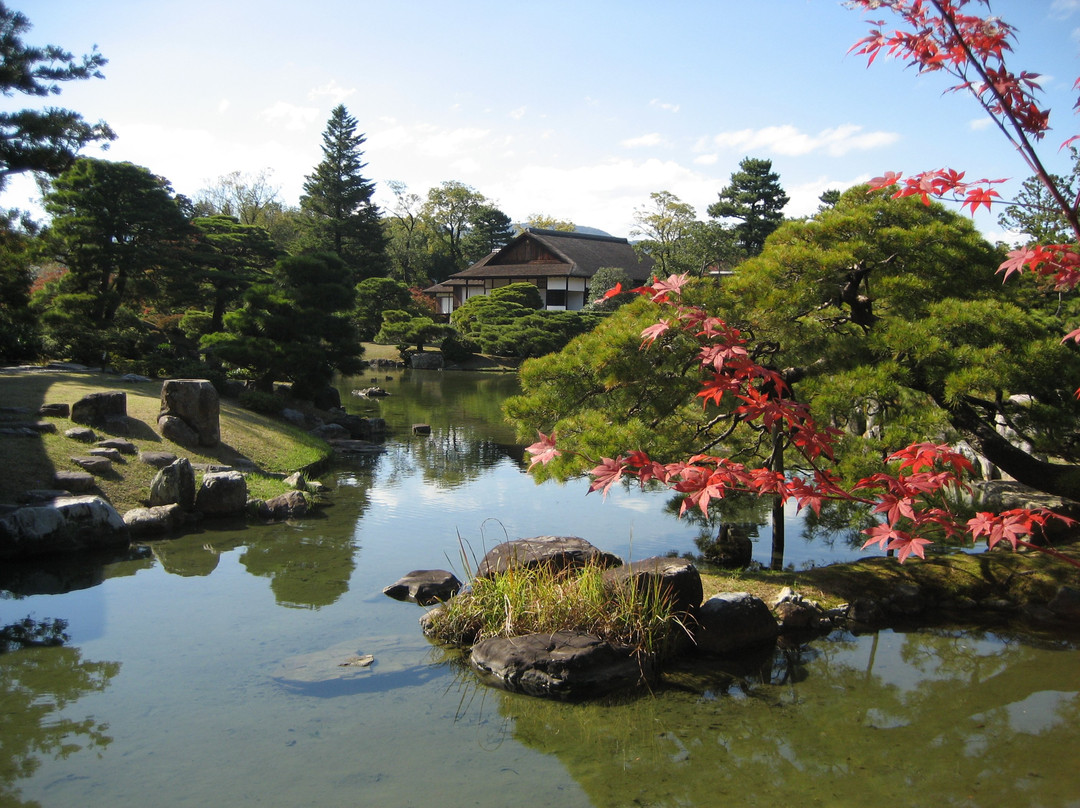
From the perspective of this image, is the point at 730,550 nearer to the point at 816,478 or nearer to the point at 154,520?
the point at 816,478

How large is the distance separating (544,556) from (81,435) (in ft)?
21.1

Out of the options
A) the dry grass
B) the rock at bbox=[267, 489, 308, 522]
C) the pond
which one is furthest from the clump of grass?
the dry grass

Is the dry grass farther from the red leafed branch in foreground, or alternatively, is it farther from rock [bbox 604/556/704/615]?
the red leafed branch in foreground

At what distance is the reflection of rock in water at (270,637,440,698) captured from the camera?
15.8ft

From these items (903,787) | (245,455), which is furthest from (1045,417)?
(245,455)

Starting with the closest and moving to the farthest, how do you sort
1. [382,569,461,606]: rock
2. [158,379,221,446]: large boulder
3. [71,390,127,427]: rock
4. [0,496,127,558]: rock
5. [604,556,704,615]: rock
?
[604,556,704,615]: rock → [382,569,461,606]: rock → [0,496,127,558]: rock → [71,390,127,427]: rock → [158,379,221,446]: large boulder

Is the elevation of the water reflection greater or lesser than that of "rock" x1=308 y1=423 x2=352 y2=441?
lesser

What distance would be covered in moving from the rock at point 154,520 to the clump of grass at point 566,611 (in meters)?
4.05

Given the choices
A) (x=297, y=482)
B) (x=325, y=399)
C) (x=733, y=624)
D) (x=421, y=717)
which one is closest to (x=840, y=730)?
(x=733, y=624)

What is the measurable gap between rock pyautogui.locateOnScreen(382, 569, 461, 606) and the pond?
0.11 metres

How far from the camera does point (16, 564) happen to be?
712 cm

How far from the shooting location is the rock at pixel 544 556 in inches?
234

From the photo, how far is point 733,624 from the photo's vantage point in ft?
17.6

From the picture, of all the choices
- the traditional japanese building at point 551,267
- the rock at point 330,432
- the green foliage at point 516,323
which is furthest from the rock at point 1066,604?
the traditional japanese building at point 551,267
